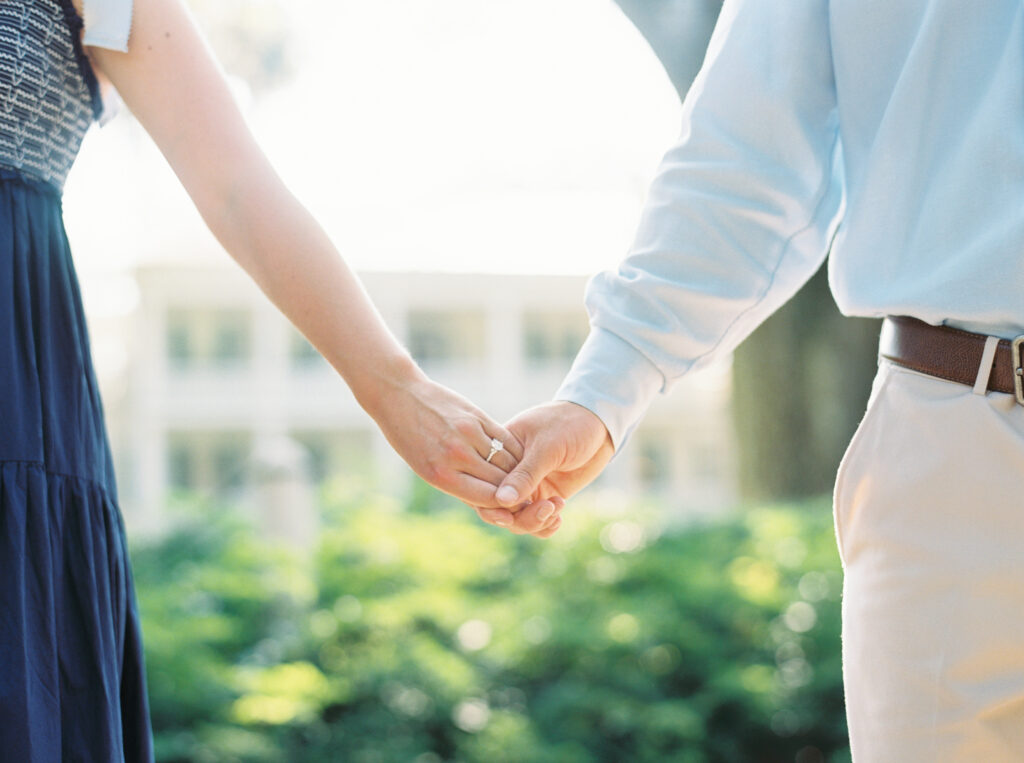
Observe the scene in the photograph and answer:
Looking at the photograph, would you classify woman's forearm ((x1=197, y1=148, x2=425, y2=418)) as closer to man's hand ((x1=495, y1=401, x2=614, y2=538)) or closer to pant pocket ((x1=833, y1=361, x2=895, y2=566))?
man's hand ((x1=495, y1=401, x2=614, y2=538))


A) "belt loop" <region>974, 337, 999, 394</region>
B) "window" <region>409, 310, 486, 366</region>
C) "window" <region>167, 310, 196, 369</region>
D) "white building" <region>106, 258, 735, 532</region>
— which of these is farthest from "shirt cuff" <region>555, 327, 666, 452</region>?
"window" <region>167, 310, 196, 369</region>

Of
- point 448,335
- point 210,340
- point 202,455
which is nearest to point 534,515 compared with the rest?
point 448,335

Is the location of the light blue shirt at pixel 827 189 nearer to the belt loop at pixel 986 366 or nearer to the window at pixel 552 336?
the belt loop at pixel 986 366

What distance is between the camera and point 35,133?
164 cm

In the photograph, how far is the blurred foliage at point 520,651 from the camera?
422 cm

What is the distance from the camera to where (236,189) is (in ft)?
5.73

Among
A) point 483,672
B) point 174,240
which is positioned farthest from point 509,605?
point 174,240

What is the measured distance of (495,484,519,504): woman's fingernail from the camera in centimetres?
199

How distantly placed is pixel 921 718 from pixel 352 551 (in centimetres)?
360

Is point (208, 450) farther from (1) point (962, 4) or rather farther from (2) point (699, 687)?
(1) point (962, 4)

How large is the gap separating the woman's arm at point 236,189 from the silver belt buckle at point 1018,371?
2.91 feet

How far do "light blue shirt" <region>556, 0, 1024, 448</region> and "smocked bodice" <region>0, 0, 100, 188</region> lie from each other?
851mm

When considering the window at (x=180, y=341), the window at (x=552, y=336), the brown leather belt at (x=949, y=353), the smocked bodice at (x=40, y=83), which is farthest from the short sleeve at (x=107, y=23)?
the window at (x=180, y=341)

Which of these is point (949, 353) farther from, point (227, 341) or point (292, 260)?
point (227, 341)
